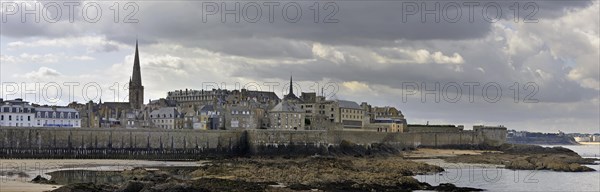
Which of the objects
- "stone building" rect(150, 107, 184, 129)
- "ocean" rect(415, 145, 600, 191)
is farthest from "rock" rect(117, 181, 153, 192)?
"stone building" rect(150, 107, 184, 129)

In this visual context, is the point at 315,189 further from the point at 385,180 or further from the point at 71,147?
the point at 71,147

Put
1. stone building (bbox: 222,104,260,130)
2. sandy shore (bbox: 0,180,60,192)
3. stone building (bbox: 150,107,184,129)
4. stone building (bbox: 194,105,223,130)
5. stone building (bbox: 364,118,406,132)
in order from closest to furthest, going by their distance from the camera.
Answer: sandy shore (bbox: 0,180,60,192) < stone building (bbox: 222,104,260,130) < stone building (bbox: 194,105,223,130) < stone building (bbox: 150,107,184,129) < stone building (bbox: 364,118,406,132)

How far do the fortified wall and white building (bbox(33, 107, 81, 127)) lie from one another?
12.1 metres

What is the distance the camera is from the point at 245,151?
6362cm

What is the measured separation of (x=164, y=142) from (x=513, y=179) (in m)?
27.2

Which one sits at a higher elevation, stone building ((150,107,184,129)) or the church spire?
the church spire

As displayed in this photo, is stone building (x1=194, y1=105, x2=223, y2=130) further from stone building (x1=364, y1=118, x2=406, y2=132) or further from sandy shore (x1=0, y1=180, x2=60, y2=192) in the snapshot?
sandy shore (x1=0, y1=180, x2=60, y2=192)

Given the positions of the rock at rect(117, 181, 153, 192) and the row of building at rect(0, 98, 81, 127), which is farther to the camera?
the row of building at rect(0, 98, 81, 127)

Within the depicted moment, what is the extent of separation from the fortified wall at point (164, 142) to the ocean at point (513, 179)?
44.4 ft

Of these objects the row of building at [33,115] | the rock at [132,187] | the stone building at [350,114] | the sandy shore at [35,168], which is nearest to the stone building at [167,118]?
the row of building at [33,115]

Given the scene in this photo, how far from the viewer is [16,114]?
64.1 meters

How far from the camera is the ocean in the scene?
133ft

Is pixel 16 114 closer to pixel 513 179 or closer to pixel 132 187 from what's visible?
pixel 132 187

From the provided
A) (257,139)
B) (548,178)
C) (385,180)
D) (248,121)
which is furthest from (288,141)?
(385,180)
